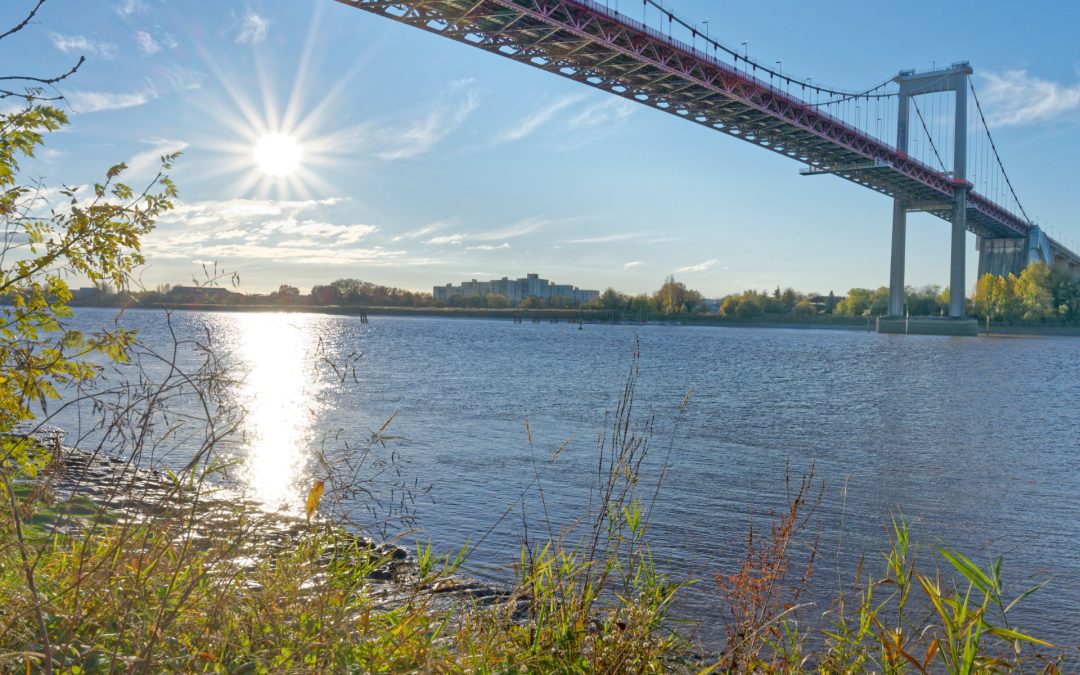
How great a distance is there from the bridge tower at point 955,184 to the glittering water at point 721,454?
119 feet

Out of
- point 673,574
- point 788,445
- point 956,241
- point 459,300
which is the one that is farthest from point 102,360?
point 459,300

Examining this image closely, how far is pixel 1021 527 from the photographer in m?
8.36

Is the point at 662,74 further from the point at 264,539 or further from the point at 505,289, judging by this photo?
the point at 505,289

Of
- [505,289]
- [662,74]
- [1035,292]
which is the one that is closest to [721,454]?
[662,74]

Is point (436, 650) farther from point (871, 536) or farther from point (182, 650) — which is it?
point (871, 536)

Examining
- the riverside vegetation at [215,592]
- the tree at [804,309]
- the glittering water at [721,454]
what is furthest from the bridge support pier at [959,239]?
the riverside vegetation at [215,592]

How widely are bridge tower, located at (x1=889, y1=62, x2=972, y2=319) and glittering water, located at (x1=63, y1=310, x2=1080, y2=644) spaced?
36.3 m

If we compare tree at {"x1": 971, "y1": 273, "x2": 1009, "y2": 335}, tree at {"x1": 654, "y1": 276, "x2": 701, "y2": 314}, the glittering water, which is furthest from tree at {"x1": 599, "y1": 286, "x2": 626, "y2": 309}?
the glittering water

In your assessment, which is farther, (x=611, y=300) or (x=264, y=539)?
(x=611, y=300)

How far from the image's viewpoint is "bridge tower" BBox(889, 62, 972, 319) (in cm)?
5938

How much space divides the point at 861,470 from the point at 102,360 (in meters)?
22.7

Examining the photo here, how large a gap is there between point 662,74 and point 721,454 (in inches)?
983

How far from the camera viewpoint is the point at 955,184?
192 feet

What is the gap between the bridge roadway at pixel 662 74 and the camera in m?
26.9
